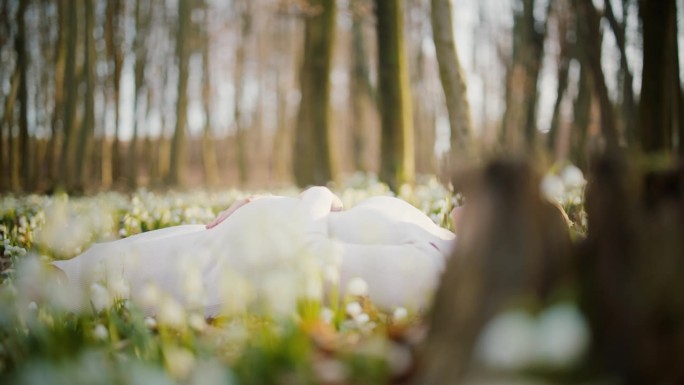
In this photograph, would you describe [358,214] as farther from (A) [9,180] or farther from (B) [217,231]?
(A) [9,180]

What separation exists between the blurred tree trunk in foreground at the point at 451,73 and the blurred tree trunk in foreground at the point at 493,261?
7574 millimetres

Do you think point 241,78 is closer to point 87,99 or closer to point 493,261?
point 87,99

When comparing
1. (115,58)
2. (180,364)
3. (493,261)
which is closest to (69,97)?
(115,58)

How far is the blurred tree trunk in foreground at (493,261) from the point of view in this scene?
5.35 ft

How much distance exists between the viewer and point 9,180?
16.0 metres

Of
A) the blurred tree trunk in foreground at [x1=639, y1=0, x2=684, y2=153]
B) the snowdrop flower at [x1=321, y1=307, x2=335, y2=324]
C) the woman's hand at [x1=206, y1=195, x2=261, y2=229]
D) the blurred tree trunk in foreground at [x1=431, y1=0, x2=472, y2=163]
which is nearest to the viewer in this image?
the snowdrop flower at [x1=321, y1=307, x2=335, y2=324]

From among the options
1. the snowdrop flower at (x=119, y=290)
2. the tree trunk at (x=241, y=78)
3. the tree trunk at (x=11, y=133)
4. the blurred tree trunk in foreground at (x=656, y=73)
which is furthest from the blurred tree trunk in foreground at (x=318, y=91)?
the tree trunk at (x=241, y=78)

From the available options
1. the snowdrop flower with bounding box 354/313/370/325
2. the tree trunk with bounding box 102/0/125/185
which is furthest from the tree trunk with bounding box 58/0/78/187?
the snowdrop flower with bounding box 354/313/370/325

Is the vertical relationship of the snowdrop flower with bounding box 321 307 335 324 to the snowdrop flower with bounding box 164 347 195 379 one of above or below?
below

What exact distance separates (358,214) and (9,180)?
1514cm

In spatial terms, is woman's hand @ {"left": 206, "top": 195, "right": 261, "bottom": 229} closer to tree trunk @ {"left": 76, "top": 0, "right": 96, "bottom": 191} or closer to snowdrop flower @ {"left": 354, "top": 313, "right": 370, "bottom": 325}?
snowdrop flower @ {"left": 354, "top": 313, "right": 370, "bottom": 325}

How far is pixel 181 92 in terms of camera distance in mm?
19375

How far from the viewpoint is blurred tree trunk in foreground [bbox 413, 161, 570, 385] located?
1630 mm

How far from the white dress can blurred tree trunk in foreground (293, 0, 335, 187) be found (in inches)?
342
